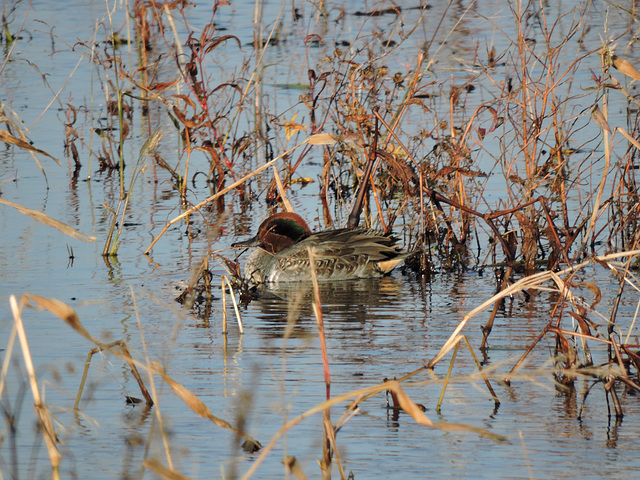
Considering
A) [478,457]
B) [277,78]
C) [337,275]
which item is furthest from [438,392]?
[277,78]

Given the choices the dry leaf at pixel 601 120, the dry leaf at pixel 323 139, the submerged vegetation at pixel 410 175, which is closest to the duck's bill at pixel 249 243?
the submerged vegetation at pixel 410 175

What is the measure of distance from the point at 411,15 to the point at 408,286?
10.6 meters

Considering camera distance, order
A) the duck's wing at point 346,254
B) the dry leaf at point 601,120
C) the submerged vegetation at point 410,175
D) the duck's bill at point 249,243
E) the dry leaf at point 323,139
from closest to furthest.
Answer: the submerged vegetation at point 410,175 < the dry leaf at point 601,120 < the dry leaf at point 323,139 < the duck's wing at point 346,254 < the duck's bill at point 249,243

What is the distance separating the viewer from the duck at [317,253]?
8.47 m

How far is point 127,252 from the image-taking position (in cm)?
889

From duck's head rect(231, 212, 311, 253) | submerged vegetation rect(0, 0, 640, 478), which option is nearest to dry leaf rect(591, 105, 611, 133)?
submerged vegetation rect(0, 0, 640, 478)

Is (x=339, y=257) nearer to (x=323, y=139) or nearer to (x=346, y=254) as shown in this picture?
(x=346, y=254)

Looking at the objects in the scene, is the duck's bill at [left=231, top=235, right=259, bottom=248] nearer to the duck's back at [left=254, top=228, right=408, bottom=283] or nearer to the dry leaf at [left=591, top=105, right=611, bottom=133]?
the duck's back at [left=254, top=228, right=408, bottom=283]

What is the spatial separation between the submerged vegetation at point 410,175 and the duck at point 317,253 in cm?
23

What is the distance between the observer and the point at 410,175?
23.2ft

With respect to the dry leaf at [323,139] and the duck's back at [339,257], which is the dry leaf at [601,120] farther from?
the duck's back at [339,257]

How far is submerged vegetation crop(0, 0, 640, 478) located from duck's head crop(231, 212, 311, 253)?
286mm

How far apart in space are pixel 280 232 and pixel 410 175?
2092 mm

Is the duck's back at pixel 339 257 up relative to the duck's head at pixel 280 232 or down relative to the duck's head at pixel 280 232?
down
